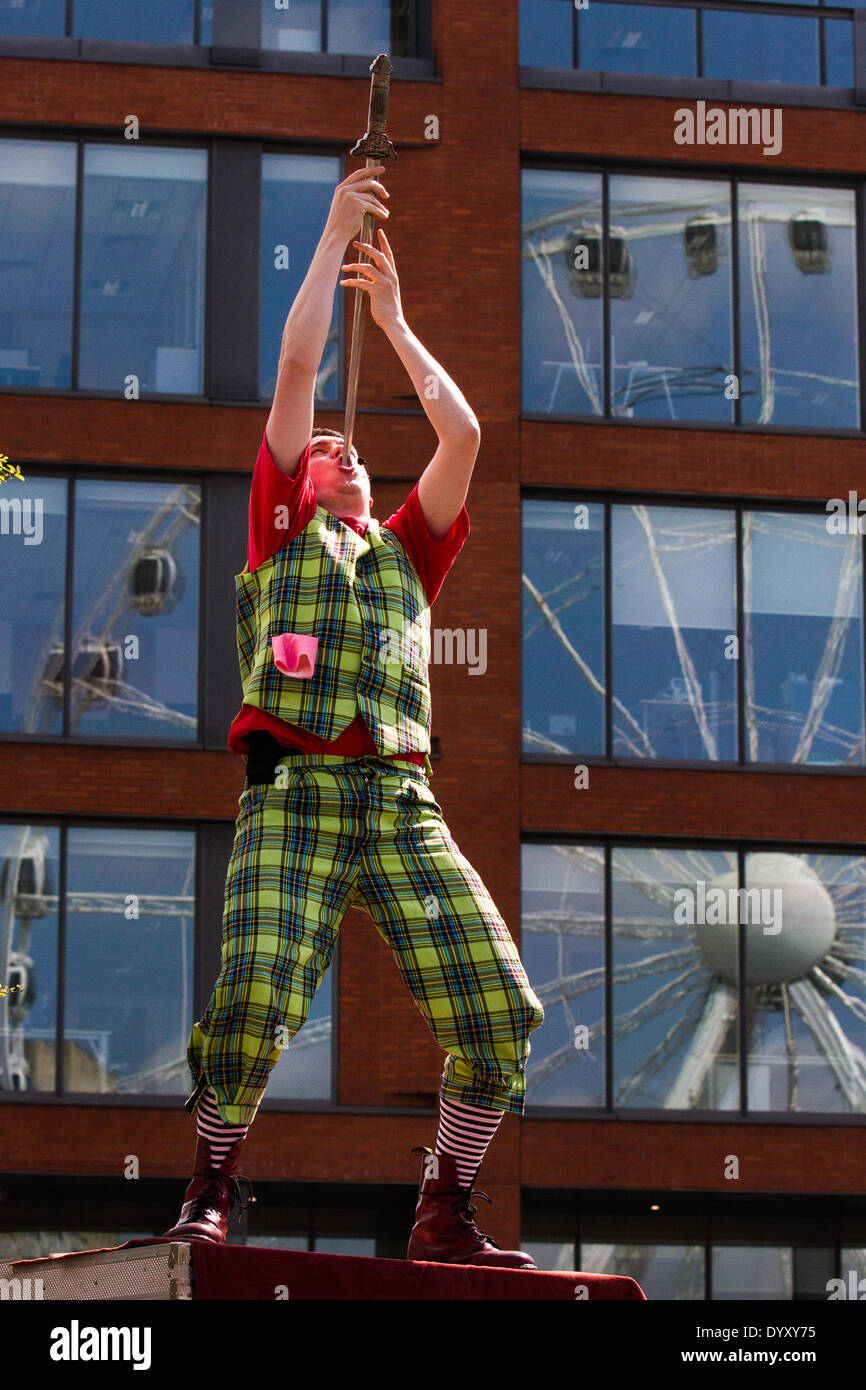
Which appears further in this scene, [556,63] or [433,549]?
[556,63]

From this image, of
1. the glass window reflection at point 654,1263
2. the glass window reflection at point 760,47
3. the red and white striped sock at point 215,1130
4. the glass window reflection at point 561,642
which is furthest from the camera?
the glass window reflection at point 760,47

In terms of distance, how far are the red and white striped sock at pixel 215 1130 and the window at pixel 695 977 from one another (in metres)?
13.4

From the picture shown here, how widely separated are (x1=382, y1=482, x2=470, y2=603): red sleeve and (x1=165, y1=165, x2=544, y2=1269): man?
108 mm

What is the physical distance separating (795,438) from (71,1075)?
A: 9156mm

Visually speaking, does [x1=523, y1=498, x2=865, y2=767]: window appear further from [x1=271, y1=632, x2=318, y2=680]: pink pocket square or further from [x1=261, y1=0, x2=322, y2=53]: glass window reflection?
[x1=271, y1=632, x2=318, y2=680]: pink pocket square

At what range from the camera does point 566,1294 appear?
641cm

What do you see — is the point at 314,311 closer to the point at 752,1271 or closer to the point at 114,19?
the point at 752,1271

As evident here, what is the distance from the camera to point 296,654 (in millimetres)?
7020

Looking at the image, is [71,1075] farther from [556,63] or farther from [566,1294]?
[566,1294]

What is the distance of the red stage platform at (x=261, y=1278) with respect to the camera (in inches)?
245

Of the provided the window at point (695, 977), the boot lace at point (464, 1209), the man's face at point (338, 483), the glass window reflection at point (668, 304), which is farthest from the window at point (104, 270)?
the boot lace at point (464, 1209)

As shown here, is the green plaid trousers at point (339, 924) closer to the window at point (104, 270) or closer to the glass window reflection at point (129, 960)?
the glass window reflection at point (129, 960)

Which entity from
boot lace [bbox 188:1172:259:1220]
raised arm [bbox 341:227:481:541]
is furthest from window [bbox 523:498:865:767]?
boot lace [bbox 188:1172:259:1220]
